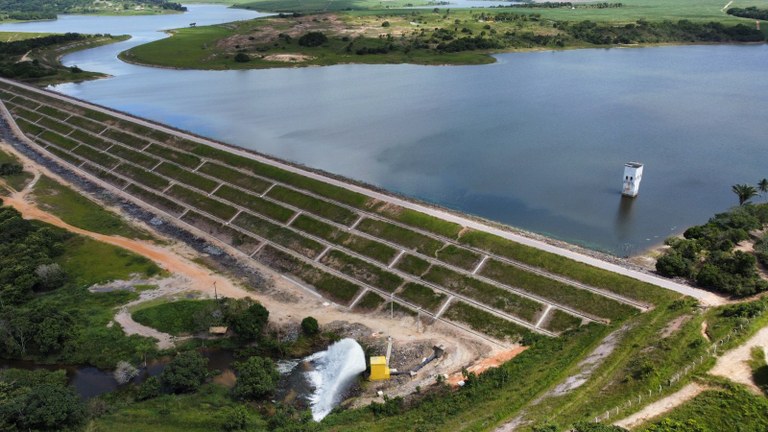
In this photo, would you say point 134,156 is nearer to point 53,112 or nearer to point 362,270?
point 53,112

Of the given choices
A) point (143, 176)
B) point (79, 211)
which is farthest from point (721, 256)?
point (79, 211)

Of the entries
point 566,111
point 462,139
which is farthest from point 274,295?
point 566,111

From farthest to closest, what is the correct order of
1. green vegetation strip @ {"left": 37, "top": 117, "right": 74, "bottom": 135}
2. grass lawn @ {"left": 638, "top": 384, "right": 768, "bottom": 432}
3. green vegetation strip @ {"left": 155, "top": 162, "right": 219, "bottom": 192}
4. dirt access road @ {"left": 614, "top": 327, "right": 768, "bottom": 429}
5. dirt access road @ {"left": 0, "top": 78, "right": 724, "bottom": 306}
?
green vegetation strip @ {"left": 37, "top": 117, "right": 74, "bottom": 135} < green vegetation strip @ {"left": 155, "top": 162, "right": 219, "bottom": 192} < dirt access road @ {"left": 0, "top": 78, "right": 724, "bottom": 306} < dirt access road @ {"left": 614, "top": 327, "right": 768, "bottom": 429} < grass lawn @ {"left": 638, "top": 384, "right": 768, "bottom": 432}

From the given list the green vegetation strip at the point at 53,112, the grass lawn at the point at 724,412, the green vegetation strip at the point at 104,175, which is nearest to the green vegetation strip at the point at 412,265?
the grass lawn at the point at 724,412

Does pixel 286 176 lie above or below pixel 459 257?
above

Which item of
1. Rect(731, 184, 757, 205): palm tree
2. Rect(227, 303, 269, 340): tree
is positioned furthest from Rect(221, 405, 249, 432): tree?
Rect(731, 184, 757, 205): palm tree

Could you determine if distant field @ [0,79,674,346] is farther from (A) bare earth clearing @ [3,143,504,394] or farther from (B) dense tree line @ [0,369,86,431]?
(B) dense tree line @ [0,369,86,431]

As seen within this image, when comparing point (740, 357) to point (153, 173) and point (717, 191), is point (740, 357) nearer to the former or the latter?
point (717, 191)
